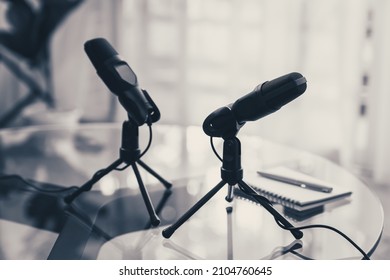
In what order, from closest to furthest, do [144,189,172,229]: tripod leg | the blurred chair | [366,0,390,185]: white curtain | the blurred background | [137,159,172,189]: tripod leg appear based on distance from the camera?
[144,189,172,229]: tripod leg < [137,159,172,189]: tripod leg < [366,0,390,185]: white curtain < the blurred background < the blurred chair

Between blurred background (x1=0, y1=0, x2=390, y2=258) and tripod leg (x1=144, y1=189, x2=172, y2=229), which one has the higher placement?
blurred background (x1=0, y1=0, x2=390, y2=258)

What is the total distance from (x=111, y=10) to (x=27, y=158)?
70.3 inches

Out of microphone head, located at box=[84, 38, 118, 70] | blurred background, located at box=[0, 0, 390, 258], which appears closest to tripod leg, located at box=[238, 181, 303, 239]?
microphone head, located at box=[84, 38, 118, 70]

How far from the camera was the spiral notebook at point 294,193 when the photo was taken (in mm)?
929

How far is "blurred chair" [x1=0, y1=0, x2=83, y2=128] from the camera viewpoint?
2725 mm

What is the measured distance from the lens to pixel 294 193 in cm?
97

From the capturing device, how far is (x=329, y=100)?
2529 mm

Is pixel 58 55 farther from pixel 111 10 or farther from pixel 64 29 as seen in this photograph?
pixel 111 10

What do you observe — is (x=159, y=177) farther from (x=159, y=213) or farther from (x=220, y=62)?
(x=220, y=62)

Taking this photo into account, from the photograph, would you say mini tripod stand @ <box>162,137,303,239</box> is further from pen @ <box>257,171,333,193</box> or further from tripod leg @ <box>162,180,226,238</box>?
pen @ <box>257,171,333,193</box>

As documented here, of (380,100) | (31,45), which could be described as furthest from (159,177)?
(31,45)

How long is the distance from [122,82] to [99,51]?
82 mm

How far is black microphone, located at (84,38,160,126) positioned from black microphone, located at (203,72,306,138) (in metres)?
0.13

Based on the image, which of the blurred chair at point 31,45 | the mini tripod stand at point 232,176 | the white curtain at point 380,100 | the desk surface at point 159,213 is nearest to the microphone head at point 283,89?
the mini tripod stand at point 232,176
